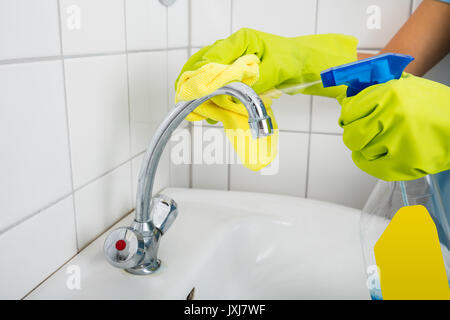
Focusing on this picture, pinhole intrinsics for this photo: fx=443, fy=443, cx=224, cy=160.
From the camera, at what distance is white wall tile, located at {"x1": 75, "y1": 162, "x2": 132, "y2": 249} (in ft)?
2.00

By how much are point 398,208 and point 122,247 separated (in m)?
0.35

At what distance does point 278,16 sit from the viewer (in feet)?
2.77

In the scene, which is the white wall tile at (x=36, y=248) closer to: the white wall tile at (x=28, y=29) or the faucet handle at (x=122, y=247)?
the faucet handle at (x=122, y=247)

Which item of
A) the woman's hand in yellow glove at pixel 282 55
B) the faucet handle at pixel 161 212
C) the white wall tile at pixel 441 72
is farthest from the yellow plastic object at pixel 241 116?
the white wall tile at pixel 441 72

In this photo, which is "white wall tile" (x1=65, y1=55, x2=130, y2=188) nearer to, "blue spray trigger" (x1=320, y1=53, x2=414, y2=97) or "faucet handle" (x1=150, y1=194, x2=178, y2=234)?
"faucet handle" (x1=150, y1=194, x2=178, y2=234)

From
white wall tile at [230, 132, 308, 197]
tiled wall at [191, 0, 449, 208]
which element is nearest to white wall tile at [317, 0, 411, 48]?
tiled wall at [191, 0, 449, 208]

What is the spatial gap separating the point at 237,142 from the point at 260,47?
0.13 meters

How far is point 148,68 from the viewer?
75 cm

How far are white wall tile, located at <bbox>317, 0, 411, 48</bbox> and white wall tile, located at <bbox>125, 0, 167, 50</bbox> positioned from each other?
0.29 metres

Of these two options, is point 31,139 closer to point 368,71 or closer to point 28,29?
point 28,29

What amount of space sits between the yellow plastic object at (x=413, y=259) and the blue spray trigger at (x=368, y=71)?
0.18 meters

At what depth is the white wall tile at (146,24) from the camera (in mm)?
681
